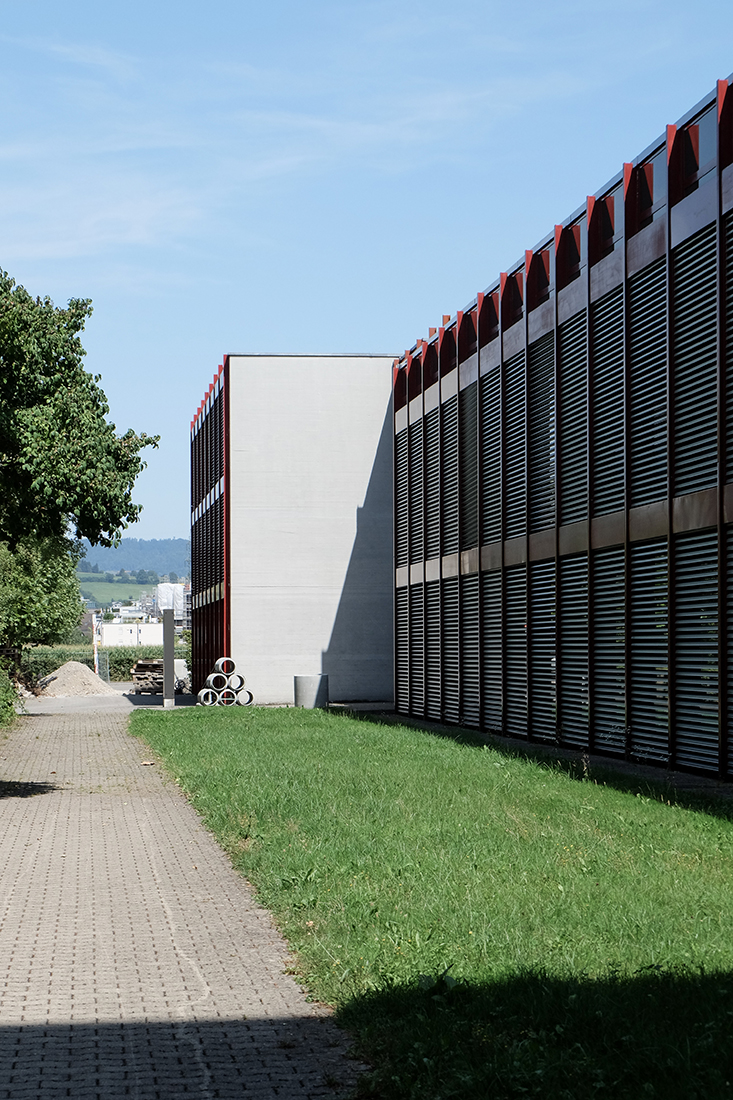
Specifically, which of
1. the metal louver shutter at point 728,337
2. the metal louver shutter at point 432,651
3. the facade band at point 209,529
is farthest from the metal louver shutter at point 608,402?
the facade band at point 209,529

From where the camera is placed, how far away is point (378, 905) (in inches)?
343

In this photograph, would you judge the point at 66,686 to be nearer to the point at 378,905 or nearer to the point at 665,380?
the point at 665,380

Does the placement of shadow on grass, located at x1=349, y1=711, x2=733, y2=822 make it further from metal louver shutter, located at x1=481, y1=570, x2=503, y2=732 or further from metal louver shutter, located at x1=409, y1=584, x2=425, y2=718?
metal louver shutter, located at x1=409, y1=584, x2=425, y2=718

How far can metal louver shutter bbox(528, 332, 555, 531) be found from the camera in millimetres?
24781

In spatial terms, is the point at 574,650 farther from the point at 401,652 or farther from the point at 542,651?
the point at 401,652

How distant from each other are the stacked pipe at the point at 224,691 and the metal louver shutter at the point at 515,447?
18.4 meters

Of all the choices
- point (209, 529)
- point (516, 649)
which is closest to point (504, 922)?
point (516, 649)

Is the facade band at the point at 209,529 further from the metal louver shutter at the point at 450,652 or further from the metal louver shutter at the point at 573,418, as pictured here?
the metal louver shutter at the point at 573,418

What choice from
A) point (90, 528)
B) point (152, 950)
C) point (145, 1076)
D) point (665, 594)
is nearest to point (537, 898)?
point (152, 950)

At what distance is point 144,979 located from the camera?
7430 millimetres

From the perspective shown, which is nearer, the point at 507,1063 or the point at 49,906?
the point at 507,1063

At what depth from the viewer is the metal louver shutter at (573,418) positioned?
23.0m

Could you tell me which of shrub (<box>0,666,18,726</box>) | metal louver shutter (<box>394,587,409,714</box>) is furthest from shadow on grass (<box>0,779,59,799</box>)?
metal louver shutter (<box>394,587,409,714</box>)

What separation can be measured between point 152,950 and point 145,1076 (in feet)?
8.05
